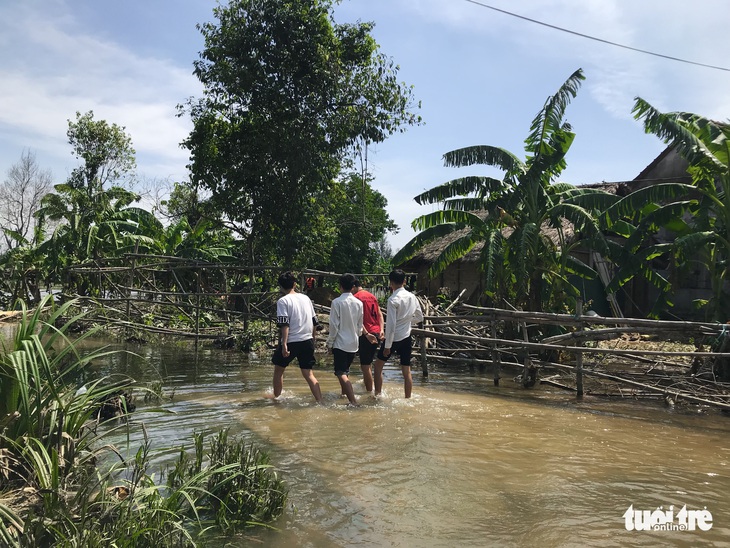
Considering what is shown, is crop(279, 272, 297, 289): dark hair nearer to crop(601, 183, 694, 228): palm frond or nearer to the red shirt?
the red shirt

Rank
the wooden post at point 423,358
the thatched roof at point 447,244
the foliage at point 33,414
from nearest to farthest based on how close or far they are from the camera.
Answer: the foliage at point 33,414, the wooden post at point 423,358, the thatched roof at point 447,244

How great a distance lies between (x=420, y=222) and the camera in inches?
500

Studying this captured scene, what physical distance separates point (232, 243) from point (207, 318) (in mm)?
5560

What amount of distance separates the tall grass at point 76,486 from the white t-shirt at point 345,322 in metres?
3.28

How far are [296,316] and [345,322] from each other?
0.60 m

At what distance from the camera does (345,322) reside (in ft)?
24.9

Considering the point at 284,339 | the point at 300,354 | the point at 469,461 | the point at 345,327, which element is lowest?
the point at 469,461

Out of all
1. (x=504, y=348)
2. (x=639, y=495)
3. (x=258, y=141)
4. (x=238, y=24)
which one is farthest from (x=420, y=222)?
(x=639, y=495)

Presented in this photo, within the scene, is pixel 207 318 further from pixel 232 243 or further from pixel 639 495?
pixel 639 495

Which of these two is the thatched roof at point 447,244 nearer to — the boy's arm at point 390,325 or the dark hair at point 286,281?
the boy's arm at point 390,325

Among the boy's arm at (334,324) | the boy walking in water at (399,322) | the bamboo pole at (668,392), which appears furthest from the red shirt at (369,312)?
the bamboo pole at (668,392)

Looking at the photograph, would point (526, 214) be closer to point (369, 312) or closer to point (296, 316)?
point (369, 312)

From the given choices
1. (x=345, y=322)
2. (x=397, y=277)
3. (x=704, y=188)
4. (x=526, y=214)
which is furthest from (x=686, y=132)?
(x=345, y=322)

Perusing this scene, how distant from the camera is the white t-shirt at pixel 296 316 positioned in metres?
7.32
